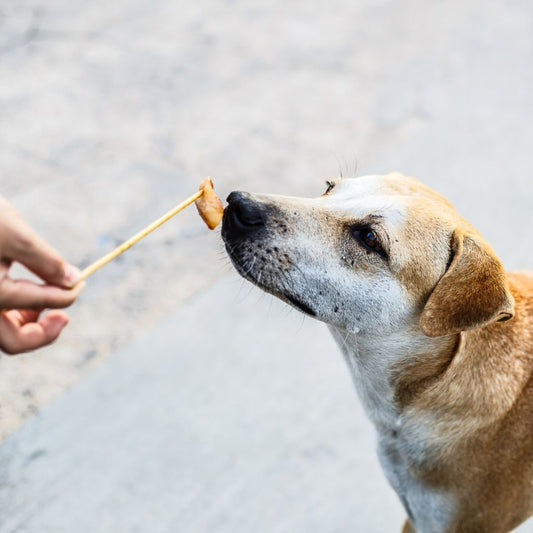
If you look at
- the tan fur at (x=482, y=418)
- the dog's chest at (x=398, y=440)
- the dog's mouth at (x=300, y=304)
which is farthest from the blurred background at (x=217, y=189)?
the tan fur at (x=482, y=418)

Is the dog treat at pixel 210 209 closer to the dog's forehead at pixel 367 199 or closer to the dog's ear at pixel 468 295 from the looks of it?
the dog's forehead at pixel 367 199

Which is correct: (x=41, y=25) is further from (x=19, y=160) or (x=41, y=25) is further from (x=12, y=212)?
(x=12, y=212)

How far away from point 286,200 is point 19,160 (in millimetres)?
3165

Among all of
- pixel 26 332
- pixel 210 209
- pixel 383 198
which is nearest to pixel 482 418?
pixel 383 198

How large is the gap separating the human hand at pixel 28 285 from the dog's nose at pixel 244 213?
60cm

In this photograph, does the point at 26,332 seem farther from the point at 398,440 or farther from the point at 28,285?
the point at 398,440

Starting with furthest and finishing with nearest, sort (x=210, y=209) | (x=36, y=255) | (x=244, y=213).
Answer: (x=210, y=209) < (x=244, y=213) < (x=36, y=255)

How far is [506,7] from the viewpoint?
7293 millimetres

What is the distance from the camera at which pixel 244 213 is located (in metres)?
2.39

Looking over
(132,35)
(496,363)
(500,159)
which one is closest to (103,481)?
(496,363)

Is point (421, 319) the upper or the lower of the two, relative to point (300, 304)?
lower

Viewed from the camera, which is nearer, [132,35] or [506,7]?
[132,35]

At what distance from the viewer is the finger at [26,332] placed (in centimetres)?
202

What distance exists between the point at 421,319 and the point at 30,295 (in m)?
1.23
